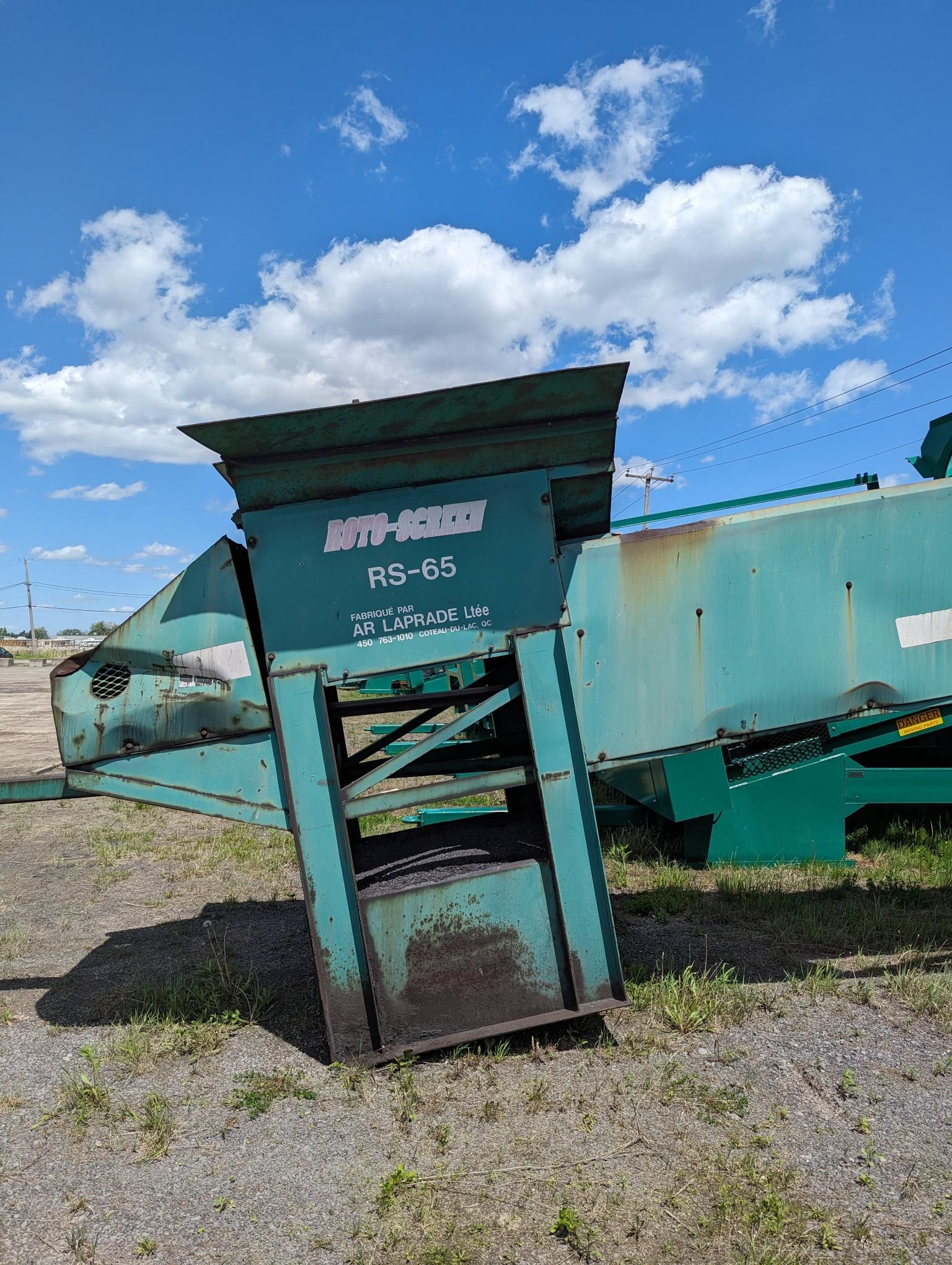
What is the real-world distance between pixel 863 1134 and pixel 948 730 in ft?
13.3

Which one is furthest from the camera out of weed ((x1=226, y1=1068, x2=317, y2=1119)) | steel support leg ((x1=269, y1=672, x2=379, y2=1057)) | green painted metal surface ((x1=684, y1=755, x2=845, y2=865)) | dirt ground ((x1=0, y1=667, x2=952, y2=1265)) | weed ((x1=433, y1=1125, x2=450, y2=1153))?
green painted metal surface ((x1=684, y1=755, x2=845, y2=865))

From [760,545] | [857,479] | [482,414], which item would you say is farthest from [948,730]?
[482,414]

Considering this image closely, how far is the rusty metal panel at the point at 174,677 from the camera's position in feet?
9.83

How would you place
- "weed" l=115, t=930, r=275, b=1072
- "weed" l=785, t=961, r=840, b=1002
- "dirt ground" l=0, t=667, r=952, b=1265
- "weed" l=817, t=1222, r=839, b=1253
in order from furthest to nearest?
"weed" l=785, t=961, r=840, b=1002 → "weed" l=115, t=930, r=275, b=1072 → "dirt ground" l=0, t=667, r=952, b=1265 → "weed" l=817, t=1222, r=839, b=1253

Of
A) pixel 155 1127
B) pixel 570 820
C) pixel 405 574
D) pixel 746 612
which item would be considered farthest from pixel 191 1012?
pixel 746 612

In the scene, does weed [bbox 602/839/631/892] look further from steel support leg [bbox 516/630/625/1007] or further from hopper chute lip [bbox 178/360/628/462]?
hopper chute lip [bbox 178/360/628/462]

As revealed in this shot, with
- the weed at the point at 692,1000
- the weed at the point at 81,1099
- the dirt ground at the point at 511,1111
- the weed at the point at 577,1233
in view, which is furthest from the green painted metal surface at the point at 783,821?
the weed at the point at 81,1099

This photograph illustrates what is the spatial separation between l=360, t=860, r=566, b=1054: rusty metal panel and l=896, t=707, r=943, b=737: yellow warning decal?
3147 mm

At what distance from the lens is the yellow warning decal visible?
4.99 metres

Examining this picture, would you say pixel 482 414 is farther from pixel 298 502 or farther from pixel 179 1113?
pixel 179 1113

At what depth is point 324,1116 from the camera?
8.66 feet

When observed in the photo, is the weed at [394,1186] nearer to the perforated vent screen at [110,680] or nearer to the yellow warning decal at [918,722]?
the perforated vent screen at [110,680]

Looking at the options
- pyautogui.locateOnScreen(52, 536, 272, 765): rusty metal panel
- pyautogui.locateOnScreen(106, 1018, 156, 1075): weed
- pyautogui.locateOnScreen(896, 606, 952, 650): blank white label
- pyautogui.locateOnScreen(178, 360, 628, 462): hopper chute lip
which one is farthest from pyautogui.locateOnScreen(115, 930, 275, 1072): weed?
pyautogui.locateOnScreen(896, 606, 952, 650): blank white label

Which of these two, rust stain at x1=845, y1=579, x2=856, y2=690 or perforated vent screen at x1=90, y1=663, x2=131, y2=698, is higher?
perforated vent screen at x1=90, y1=663, x2=131, y2=698
